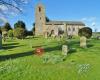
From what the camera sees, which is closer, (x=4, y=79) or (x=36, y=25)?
(x=4, y=79)

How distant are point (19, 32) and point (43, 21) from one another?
50437mm

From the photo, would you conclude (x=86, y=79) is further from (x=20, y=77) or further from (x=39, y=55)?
(x=39, y=55)

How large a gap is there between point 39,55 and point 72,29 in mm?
96310

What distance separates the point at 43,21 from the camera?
117 meters

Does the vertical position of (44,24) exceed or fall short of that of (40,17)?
it falls short

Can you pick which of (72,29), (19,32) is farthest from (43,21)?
(19,32)

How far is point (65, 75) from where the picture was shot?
15.2 metres

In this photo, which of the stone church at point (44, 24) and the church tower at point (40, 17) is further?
the church tower at point (40, 17)

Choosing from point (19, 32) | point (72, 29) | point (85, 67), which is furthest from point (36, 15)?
point (85, 67)

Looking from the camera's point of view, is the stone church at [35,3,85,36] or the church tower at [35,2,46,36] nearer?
the stone church at [35,3,85,36]

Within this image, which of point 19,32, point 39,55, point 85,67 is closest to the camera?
point 85,67

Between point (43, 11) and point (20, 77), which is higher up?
point (43, 11)

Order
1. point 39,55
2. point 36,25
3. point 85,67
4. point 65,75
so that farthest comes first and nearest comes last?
point 36,25
point 39,55
point 85,67
point 65,75

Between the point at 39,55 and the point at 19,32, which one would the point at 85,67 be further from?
the point at 19,32
